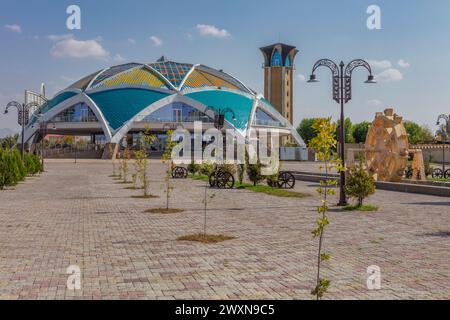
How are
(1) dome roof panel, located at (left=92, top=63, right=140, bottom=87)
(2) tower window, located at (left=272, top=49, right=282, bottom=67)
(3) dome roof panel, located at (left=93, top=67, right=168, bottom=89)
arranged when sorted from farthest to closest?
(2) tower window, located at (left=272, top=49, right=282, bottom=67) → (1) dome roof panel, located at (left=92, top=63, right=140, bottom=87) → (3) dome roof panel, located at (left=93, top=67, right=168, bottom=89)

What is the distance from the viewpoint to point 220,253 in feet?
25.8

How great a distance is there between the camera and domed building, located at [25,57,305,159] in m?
78.4

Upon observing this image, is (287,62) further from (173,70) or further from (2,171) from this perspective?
(2,171)

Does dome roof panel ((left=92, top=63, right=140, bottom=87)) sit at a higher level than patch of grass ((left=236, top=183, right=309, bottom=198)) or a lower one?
higher

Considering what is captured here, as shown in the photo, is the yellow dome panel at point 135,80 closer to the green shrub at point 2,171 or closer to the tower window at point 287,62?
the tower window at point 287,62

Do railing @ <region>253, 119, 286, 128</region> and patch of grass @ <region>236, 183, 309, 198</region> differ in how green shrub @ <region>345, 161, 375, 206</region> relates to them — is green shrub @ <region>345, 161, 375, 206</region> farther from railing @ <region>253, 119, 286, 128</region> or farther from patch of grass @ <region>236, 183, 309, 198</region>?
railing @ <region>253, 119, 286, 128</region>

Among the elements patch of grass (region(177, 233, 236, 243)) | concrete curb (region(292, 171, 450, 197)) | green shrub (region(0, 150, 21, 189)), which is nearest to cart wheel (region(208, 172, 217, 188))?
concrete curb (region(292, 171, 450, 197))

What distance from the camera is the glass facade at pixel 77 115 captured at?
8031cm

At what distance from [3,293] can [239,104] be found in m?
80.8

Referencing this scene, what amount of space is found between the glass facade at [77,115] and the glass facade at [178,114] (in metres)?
10.5

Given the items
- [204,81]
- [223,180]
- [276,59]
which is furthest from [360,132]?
[223,180]

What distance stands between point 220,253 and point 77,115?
78641 millimetres
